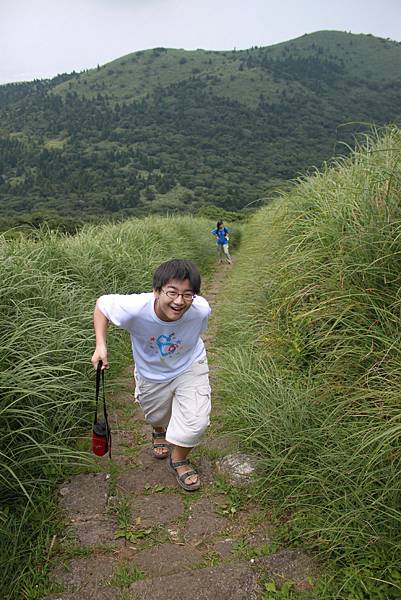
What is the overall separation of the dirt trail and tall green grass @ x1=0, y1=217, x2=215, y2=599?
0.51 ft

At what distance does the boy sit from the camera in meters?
2.30

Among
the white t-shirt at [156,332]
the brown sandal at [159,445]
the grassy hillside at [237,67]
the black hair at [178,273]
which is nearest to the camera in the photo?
the black hair at [178,273]

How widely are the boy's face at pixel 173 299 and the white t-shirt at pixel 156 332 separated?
0.08 m

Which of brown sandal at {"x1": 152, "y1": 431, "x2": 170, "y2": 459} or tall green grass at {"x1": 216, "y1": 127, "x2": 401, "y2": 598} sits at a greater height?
tall green grass at {"x1": 216, "y1": 127, "x2": 401, "y2": 598}

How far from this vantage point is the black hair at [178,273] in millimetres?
2252

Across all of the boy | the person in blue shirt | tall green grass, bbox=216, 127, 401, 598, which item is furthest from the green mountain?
the boy

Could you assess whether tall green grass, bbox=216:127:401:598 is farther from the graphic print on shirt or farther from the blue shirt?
the blue shirt

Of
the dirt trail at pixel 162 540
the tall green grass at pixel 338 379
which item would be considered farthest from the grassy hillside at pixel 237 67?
the dirt trail at pixel 162 540

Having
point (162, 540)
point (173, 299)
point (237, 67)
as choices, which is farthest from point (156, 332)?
point (237, 67)

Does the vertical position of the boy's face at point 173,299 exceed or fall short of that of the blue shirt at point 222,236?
it exceeds it

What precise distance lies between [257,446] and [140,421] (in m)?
1.09

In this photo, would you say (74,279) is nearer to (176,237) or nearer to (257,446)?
(257,446)

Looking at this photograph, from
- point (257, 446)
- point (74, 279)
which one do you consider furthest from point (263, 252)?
point (257, 446)

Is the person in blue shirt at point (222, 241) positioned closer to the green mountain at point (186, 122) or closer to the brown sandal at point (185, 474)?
the brown sandal at point (185, 474)
